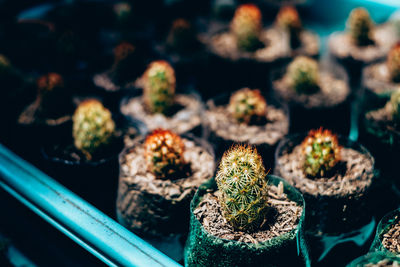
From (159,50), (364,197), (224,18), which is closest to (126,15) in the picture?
(159,50)

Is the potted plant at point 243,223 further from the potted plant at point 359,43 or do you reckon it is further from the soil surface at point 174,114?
the potted plant at point 359,43

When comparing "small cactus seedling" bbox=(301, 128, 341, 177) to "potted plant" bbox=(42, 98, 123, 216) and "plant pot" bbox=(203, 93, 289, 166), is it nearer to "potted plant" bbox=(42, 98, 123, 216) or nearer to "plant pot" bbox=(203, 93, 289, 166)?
"plant pot" bbox=(203, 93, 289, 166)

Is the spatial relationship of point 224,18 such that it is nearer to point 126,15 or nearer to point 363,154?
point 126,15

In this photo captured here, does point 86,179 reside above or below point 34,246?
above

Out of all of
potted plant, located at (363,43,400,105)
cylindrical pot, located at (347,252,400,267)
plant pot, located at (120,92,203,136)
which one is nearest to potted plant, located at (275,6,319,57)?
potted plant, located at (363,43,400,105)

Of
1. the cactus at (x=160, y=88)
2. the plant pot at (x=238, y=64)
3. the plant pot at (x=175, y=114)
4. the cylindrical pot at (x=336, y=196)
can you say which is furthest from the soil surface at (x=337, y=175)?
the plant pot at (x=238, y=64)

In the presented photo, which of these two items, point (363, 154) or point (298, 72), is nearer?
point (363, 154)

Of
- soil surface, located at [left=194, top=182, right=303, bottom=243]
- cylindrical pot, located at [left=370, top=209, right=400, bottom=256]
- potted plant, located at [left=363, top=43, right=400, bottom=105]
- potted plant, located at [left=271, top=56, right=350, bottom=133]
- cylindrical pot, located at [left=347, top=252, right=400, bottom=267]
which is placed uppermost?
cylindrical pot, located at [left=347, top=252, right=400, bottom=267]
